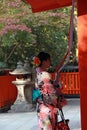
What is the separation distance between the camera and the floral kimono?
211 inches

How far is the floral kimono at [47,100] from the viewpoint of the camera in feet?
17.6

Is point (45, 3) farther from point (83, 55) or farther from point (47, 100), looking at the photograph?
point (47, 100)

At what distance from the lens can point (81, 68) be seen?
5.49 meters

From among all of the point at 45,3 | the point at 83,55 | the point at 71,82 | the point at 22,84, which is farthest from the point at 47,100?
the point at 71,82

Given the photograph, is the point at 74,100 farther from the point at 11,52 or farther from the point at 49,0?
the point at 49,0

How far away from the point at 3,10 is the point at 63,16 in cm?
190

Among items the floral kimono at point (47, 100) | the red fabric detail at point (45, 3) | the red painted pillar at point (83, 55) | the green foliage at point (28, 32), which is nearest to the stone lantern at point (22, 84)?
the green foliage at point (28, 32)

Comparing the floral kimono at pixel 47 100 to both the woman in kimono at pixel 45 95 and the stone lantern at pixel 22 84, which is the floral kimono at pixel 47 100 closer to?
the woman in kimono at pixel 45 95

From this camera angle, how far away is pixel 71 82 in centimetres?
1451

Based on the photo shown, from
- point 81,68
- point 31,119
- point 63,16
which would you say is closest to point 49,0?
point 81,68

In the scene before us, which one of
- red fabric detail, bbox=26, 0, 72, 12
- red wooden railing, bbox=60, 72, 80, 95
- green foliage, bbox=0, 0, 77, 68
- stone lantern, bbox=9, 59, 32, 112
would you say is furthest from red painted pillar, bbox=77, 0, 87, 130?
red wooden railing, bbox=60, 72, 80, 95

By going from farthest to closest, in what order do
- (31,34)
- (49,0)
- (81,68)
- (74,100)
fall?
(74,100) → (31,34) → (49,0) → (81,68)

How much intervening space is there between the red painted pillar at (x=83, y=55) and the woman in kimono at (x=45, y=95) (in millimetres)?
347

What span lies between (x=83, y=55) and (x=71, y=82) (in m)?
9.07
